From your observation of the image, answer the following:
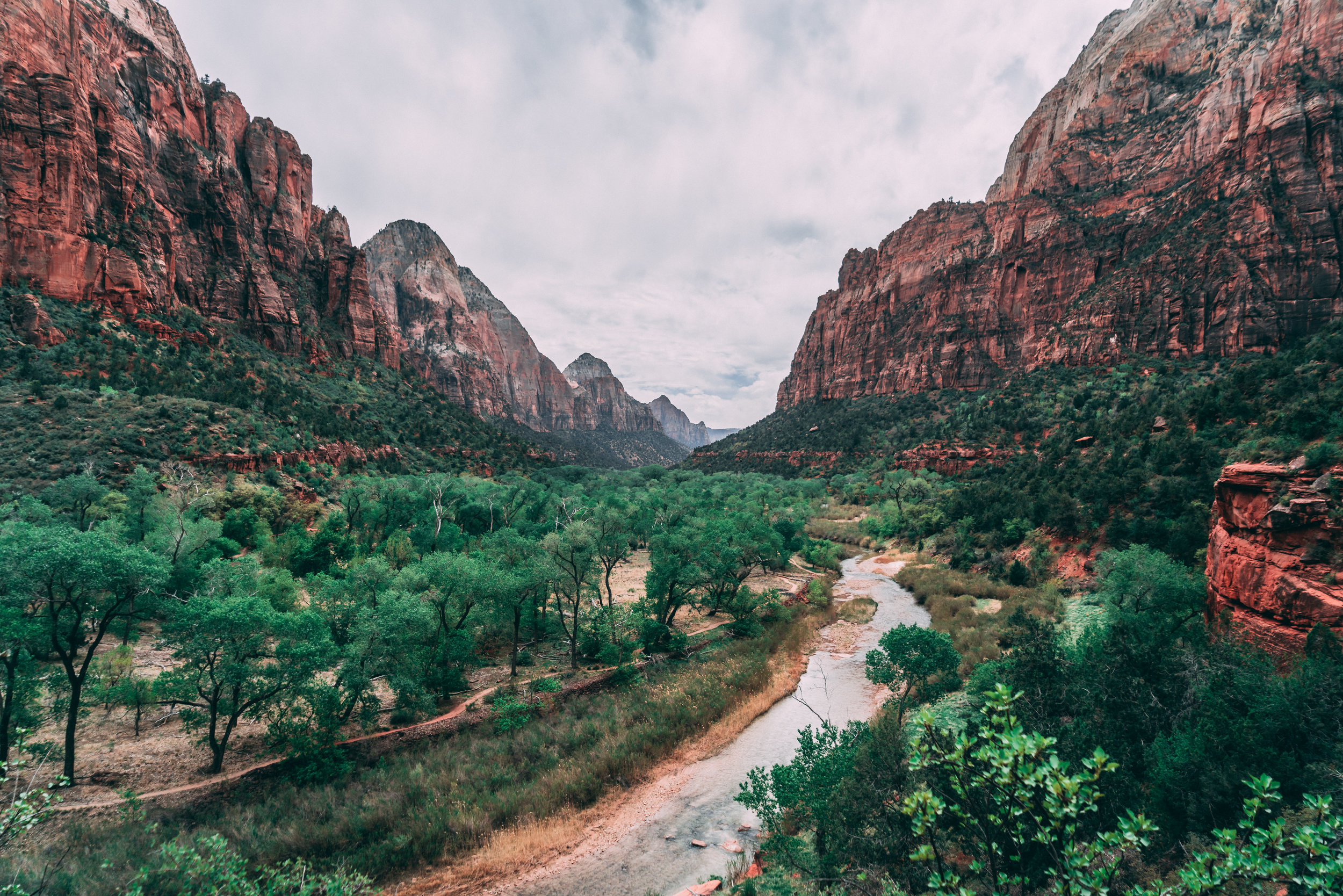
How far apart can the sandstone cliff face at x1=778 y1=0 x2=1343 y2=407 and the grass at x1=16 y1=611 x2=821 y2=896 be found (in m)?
67.2

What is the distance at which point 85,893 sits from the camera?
7.03 m

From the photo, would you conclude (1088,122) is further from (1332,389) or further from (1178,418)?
(1332,389)

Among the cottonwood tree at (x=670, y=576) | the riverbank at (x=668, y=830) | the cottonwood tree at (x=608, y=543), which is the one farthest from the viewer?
the cottonwood tree at (x=670, y=576)

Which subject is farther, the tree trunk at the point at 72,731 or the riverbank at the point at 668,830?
the tree trunk at the point at 72,731

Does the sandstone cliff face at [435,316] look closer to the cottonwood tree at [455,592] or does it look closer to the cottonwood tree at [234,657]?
the cottonwood tree at [455,592]

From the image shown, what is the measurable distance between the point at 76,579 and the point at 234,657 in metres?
3.46

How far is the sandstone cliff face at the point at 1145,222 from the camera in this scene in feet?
156

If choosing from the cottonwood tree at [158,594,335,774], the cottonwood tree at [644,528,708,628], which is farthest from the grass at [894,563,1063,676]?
the cottonwood tree at [158,594,335,774]

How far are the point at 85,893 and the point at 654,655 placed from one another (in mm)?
15166

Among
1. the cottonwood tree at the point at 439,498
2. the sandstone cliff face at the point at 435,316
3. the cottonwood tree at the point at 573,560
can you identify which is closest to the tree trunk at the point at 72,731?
the cottonwood tree at the point at 573,560

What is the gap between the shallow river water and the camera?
9.18 m

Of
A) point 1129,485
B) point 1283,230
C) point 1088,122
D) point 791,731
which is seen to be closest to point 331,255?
point 791,731

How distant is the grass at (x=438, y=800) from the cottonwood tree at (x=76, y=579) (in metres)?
3.57

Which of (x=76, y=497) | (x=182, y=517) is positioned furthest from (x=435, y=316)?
(x=182, y=517)
